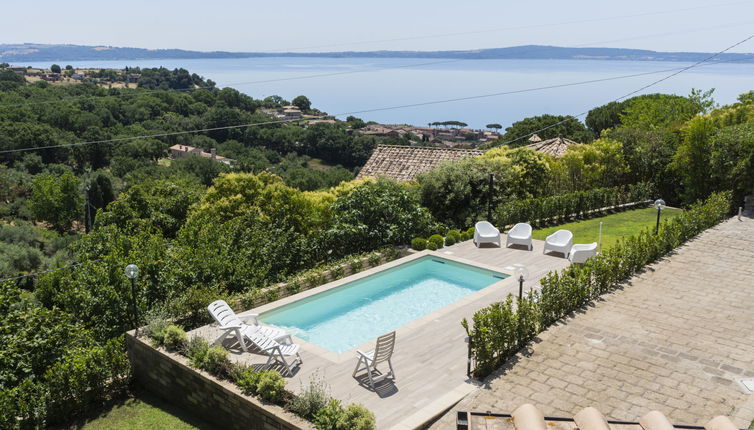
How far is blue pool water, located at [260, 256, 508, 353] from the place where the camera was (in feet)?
35.6

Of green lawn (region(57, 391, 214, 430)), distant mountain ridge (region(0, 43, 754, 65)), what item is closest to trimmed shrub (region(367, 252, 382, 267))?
green lawn (region(57, 391, 214, 430))

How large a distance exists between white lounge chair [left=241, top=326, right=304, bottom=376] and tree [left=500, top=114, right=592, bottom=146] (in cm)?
3655

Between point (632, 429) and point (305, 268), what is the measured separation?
10.4 m

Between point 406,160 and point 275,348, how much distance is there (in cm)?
2039

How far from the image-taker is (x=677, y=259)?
13875 mm

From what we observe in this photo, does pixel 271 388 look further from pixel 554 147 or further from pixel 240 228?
pixel 554 147

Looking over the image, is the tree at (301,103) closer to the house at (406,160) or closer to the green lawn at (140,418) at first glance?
the house at (406,160)

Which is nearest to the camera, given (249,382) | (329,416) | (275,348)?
(329,416)

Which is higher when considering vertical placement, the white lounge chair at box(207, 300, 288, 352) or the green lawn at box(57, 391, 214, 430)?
the white lounge chair at box(207, 300, 288, 352)

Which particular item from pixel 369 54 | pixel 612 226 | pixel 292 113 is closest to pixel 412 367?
pixel 612 226

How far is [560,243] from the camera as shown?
1511 cm

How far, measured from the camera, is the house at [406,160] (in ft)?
87.9

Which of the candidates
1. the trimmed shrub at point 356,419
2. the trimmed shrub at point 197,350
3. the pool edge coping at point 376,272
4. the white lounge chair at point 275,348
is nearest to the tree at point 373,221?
the pool edge coping at point 376,272

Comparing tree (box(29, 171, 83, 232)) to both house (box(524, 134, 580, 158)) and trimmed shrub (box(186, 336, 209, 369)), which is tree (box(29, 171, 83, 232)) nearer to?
house (box(524, 134, 580, 158))
